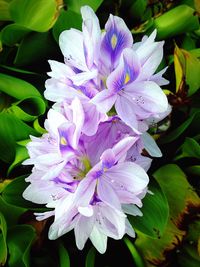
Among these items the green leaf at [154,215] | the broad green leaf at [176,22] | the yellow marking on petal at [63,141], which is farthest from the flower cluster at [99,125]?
the broad green leaf at [176,22]

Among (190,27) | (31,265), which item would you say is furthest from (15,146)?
(190,27)

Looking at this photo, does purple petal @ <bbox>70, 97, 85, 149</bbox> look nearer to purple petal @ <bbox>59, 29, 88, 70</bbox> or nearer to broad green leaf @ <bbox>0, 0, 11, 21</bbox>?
purple petal @ <bbox>59, 29, 88, 70</bbox>

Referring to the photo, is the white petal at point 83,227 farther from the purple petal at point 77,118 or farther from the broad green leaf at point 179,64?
the broad green leaf at point 179,64

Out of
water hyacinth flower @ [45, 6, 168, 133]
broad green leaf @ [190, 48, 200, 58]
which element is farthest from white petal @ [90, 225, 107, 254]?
broad green leaf @ [190, 48, 200, 58]

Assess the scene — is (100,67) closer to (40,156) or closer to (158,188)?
(40,156)

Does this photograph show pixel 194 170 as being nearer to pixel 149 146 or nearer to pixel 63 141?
pixel 149 146

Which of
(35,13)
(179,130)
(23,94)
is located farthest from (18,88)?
(179,130)
